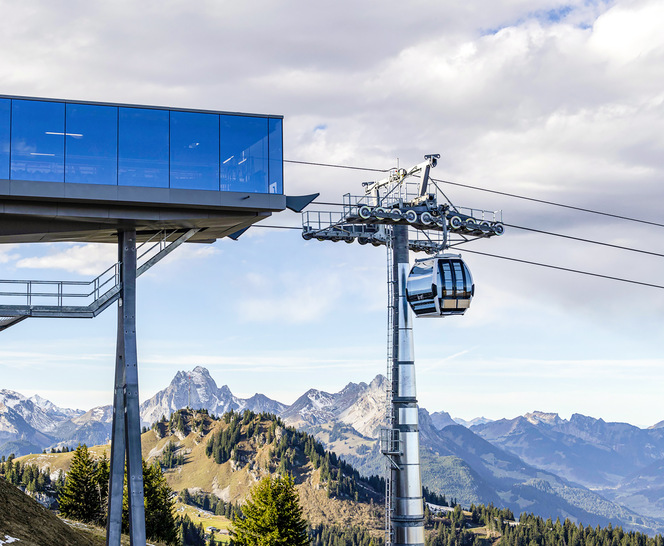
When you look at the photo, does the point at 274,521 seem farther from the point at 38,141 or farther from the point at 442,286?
the point at 38,141

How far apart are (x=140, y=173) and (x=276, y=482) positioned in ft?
153

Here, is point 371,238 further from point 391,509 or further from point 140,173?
point 140,173

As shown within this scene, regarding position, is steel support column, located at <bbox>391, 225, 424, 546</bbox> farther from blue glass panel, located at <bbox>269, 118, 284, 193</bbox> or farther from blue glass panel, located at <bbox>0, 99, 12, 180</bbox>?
blue glass panel, located at <bbox>0, 99, 12, 180</bbox>

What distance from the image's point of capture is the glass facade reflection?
37625mm

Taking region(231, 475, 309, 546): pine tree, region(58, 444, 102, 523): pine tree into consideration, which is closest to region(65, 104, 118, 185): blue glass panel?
region(231, 475, 309, 546): pine tree

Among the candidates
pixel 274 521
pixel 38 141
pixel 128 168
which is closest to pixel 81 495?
pixel 274 521

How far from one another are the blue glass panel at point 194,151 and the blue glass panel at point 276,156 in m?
2.65

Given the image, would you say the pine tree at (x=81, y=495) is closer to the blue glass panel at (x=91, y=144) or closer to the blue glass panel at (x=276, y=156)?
the blue glass panel at (x=91, y=144)

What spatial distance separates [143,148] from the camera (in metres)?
39.3

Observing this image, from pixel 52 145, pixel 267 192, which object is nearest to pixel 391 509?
pixel 267 192

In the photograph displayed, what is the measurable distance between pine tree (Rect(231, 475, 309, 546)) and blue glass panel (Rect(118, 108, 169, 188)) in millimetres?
43873

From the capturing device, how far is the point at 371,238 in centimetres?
5781

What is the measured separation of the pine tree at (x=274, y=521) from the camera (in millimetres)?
74938

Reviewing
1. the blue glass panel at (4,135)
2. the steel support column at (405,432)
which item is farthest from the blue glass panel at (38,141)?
the steel support column at (405,432)
